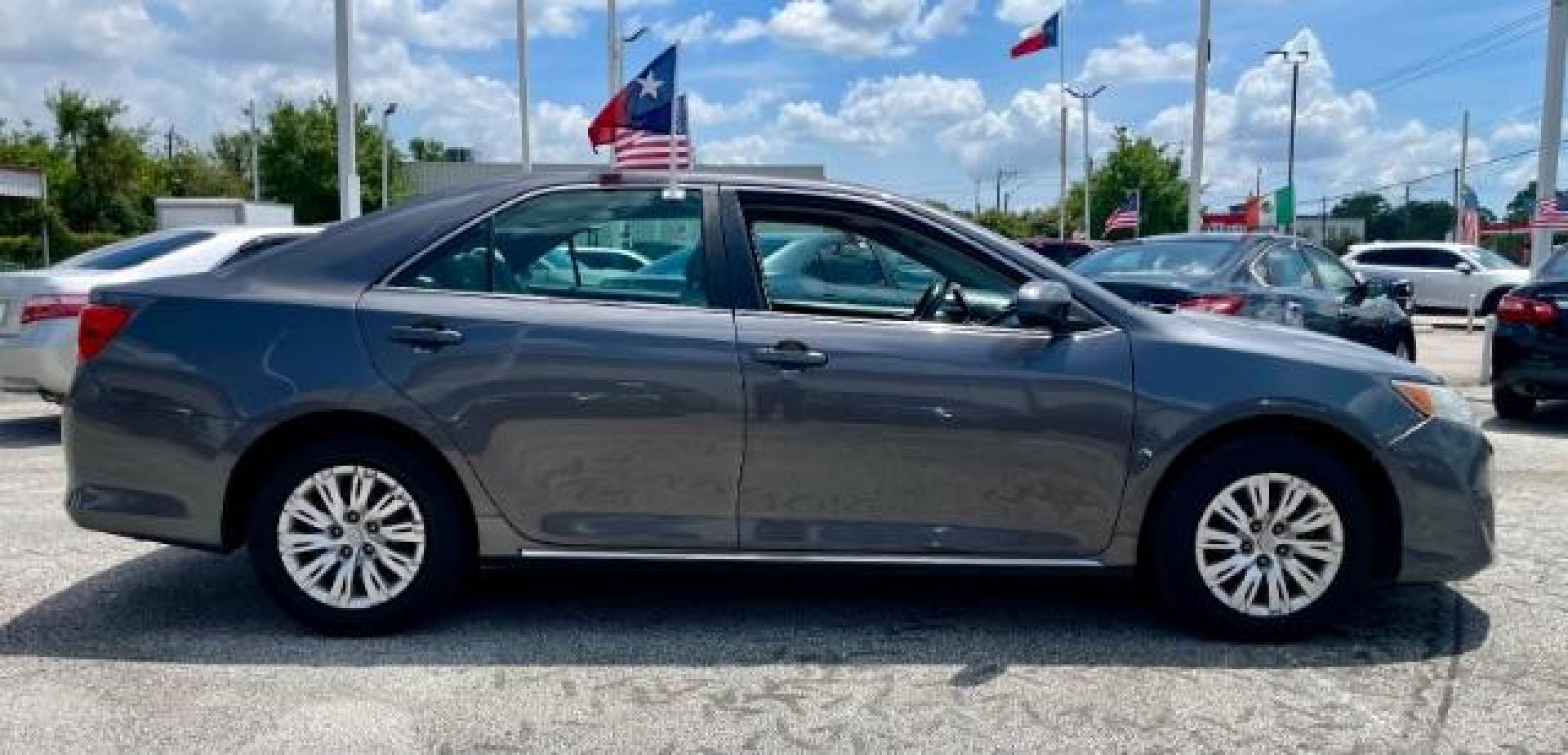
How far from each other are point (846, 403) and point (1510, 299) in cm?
728

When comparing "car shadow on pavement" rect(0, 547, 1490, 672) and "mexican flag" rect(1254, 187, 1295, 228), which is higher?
"mexican flag" rect(1254, 187, 1295, 228)

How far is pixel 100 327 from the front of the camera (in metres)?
4.05

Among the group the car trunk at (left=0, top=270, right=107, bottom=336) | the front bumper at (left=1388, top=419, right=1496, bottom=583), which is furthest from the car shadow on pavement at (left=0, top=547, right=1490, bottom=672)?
the car trunk at (left=0, top=270, right=107, bottom=336)

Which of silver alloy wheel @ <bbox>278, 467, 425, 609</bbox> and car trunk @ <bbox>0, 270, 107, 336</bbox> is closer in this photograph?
silver alloy wheel @ <bbox>278, 467, 425, 609</bbox>

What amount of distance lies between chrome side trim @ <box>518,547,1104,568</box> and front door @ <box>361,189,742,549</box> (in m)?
0.05

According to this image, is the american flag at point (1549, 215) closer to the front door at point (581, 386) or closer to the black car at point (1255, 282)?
the black car at point (1255, 282)

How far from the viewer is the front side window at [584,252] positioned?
408cm

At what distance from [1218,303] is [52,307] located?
23.9ft

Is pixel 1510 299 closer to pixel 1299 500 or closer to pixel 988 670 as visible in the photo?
pixel 1299 500

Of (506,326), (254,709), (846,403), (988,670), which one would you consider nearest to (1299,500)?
(988,670)

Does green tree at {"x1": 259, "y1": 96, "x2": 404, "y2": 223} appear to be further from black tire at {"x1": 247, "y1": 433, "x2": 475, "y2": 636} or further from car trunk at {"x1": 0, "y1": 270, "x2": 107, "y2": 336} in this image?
black tire at {"x1": 247, "y1": 433, "x2": 475, "y2": 636}

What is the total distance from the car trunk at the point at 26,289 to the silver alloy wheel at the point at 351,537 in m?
4.76

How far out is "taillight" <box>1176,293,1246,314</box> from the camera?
7418mm

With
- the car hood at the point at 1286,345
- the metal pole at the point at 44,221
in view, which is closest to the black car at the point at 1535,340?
the car hood at the point at 1286,345
